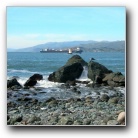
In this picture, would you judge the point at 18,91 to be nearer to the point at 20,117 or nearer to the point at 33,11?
the point at 20,117

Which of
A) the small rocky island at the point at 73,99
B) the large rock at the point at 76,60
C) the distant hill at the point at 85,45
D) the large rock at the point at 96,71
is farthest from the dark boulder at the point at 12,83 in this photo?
the large rock at the point at 96,71

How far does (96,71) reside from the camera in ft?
23.0

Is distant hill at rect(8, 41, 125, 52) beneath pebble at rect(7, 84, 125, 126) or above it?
above

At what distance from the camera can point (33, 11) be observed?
275 inches

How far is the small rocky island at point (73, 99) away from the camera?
22.8ft

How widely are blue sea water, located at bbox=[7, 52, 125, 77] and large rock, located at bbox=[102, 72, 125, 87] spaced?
0.04m

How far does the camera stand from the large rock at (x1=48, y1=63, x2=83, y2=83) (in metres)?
6.99

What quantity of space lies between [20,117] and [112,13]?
123 centimetres

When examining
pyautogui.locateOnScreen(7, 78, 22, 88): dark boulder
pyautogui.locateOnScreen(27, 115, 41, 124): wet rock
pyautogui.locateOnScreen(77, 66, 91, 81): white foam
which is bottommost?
pyautogui.locateOnScreen(27, 115, 41, 124): wet rock

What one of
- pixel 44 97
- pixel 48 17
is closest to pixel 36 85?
pixel 44 97

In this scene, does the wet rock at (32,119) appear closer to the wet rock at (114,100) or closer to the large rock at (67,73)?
the large rock at (67,73)

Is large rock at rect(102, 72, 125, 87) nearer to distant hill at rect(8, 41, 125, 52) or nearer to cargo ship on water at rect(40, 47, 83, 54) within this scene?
distant hill at rect(8, 41, 125, 52)

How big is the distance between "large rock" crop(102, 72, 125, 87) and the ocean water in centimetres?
4

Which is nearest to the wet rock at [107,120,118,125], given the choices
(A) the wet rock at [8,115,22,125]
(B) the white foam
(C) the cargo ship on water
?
(B) the white foam
